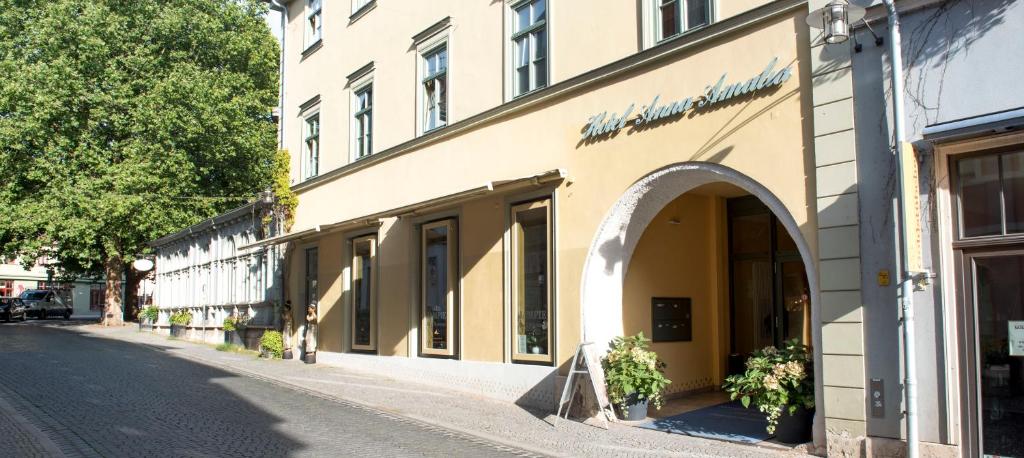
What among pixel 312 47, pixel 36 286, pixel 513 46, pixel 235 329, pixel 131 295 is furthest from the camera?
pixel 36 286

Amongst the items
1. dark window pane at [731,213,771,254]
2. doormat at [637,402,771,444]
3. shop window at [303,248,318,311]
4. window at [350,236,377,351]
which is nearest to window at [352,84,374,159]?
window at [350,236,377,351]

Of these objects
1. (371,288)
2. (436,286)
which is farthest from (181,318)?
(436,286)

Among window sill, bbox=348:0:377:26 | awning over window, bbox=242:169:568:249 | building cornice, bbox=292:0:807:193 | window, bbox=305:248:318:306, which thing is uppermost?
window sill, bbox=348:0:377:26

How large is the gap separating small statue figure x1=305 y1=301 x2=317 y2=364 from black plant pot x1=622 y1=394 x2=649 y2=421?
34.8 feet

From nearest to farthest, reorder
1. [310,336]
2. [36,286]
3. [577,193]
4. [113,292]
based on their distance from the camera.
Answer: [577,193], [310,336], [113,292], [36,286]

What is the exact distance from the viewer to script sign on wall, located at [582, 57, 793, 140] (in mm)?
9336

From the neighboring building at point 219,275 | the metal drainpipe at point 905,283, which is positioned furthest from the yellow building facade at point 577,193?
the neighboring building at point 219,275

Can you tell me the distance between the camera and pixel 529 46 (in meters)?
13.5

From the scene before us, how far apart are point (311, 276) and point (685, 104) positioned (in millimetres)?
12837

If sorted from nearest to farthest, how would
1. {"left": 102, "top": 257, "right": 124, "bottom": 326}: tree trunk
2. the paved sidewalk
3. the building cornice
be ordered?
the paved sidewalk → the building cornice → {"left": 102, "top": 257, "right": 124, "bottom": 326}: tree trunk

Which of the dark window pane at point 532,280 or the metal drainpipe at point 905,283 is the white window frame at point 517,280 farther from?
the metal drainpipe at point 905,283

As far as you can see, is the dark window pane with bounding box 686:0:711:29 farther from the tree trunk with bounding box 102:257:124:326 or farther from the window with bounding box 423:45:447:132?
the tree trunk with bounding box 102:257:124:326

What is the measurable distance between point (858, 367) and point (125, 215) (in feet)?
95.9

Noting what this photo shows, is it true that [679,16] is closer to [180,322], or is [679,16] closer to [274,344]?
Result: [274,344]
